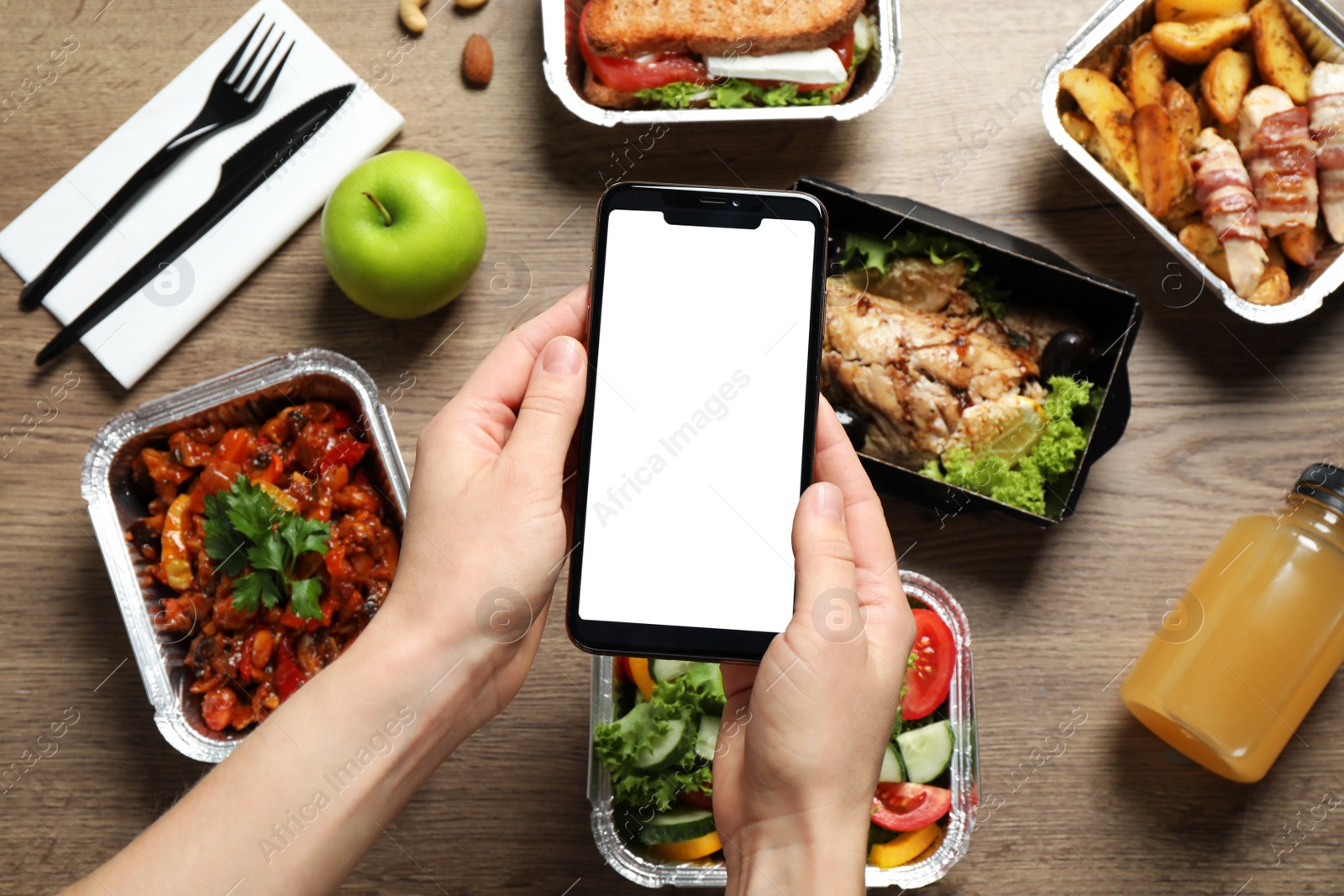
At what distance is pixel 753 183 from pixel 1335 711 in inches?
70.2

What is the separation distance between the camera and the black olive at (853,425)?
197cm

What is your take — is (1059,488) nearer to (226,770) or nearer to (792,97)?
(792,97)

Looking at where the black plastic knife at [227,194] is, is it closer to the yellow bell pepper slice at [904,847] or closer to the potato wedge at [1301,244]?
the yellow bell pepper slice at [904,847]

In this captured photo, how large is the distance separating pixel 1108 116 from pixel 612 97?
1102 mm

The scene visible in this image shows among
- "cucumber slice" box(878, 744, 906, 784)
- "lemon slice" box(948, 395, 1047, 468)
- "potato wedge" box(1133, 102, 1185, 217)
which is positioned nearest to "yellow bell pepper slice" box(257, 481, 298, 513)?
"cucumber slice" box(878, 744, 906, 784)

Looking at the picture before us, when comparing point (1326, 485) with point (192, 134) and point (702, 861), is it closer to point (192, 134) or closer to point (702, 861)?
point (702, 861)

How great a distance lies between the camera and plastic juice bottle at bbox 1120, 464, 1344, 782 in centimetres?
185

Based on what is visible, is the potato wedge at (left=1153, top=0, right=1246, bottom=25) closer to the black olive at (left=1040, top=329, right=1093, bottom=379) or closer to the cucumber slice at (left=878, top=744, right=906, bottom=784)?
the black olive at (left=1040, top=329, right=1093, bottom=379)

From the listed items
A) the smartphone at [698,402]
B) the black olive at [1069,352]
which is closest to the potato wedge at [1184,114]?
the black olive at [1069,352]

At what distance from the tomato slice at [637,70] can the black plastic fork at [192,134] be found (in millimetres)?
689

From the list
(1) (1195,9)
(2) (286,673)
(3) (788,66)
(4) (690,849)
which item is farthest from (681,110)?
(4) (690,849)

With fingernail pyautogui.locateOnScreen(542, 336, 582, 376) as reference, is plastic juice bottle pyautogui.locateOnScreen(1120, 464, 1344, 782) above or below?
below

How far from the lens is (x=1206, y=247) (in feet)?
6.58

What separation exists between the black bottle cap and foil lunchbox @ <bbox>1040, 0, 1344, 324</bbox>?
35cm
